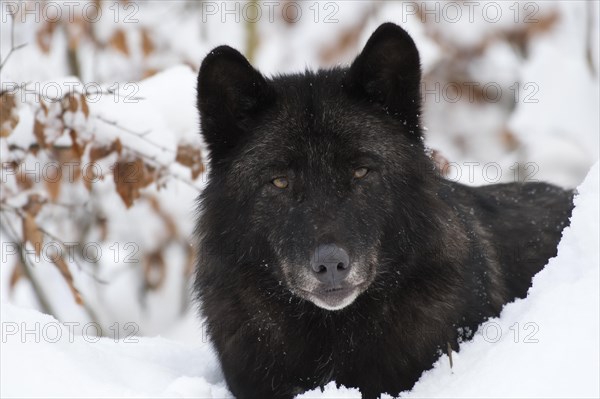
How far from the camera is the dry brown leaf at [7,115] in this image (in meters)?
5.02

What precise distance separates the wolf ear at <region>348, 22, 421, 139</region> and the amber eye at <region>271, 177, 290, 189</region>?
23.1 inches

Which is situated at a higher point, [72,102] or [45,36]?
[45,36]

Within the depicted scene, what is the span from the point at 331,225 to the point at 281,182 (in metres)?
0.38

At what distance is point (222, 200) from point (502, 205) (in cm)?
188

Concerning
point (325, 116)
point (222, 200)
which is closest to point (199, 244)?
point (222, 200)

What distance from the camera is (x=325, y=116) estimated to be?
3.85 meters

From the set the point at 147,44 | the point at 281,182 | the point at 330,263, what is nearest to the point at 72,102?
the point at 281,182

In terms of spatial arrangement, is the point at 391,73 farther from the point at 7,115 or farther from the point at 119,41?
the point at 119,41

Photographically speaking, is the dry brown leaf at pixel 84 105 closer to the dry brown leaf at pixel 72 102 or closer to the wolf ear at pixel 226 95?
the dry brown leaf at pixel 72 102

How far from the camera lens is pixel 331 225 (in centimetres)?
358

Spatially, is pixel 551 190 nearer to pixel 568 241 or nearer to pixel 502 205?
pixel 502 205

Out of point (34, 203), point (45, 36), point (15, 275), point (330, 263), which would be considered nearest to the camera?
point (330, 263)

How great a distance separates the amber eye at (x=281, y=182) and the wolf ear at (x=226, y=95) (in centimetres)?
38

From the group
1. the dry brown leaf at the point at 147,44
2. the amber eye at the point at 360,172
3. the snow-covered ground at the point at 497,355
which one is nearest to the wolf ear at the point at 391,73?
the amber eye at the point at 360,172
